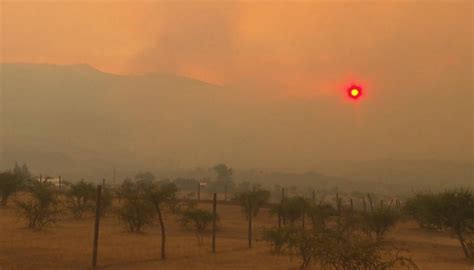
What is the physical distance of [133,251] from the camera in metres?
22.0

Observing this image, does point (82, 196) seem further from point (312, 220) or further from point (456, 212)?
point (456, 212)

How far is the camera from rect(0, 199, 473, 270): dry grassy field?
18359mm

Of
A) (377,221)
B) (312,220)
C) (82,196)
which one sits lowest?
(377,221)

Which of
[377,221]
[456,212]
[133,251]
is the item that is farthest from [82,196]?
[456,212]

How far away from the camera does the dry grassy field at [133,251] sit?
18359mm

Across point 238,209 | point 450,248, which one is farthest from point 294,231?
point 238,209

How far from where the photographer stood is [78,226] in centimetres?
3275

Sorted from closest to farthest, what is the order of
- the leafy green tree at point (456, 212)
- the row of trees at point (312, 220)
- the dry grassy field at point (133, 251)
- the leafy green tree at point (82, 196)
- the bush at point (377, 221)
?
1. the row of trees at point (312, 220)
2. the dry grassy field at point (133, 251)
3. the leafy green tree at point (456, 212)
4. the bush at point (377, 221)
5. the leafy green tree at point (82, 196)

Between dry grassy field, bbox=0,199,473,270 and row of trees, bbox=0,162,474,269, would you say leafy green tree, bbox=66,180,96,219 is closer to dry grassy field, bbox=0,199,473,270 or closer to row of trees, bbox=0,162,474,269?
row of trees, bbox=0,162,474,269

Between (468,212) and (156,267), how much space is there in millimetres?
16828

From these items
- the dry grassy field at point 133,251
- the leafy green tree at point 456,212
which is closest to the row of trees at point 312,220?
the leafy green tree at point 456,212

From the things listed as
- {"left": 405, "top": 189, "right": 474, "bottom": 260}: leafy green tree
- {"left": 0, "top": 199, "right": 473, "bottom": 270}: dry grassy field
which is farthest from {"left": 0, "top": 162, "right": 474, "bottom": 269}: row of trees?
{"left": 0, "top": 199, "right": 473, "bottom": 270}: dry grassy field

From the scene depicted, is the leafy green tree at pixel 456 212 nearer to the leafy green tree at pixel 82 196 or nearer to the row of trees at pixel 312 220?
the row of trees at pixel 312 220

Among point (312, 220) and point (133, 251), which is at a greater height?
point (312, 220)
